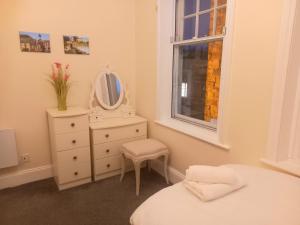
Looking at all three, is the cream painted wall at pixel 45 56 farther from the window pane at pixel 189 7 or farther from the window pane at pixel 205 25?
the window pane at pixel 205 25

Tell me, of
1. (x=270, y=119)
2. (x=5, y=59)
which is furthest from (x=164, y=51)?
(x=5, y=59)

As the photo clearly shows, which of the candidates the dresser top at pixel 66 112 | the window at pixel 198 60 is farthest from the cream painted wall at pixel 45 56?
the window at pixel 198 60

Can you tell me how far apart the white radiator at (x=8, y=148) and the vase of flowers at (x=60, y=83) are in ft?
1.85

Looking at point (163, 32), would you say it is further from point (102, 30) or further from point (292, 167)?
point (292, 167)

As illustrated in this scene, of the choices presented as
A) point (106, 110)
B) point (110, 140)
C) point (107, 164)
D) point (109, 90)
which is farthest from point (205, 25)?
point (107, 164)

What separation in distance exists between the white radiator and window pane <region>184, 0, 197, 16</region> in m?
2.29

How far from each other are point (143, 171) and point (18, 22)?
7.20ft

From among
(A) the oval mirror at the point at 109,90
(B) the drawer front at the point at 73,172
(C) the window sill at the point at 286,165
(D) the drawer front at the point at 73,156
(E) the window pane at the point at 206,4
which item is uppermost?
(E) the window pane at the point at 206,4

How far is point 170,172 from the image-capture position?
8.31ft

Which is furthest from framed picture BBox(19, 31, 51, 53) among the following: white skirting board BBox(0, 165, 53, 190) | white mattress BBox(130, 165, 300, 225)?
white mattress BBox(130, 165, 300, 225)

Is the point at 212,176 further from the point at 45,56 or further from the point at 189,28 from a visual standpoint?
the point at 45,56

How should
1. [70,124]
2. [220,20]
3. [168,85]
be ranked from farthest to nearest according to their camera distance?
1. [168,85]
2. [70,124]
3. [220,20]

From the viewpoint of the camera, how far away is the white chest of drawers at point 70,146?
7.28 ft

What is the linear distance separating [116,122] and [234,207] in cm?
185
